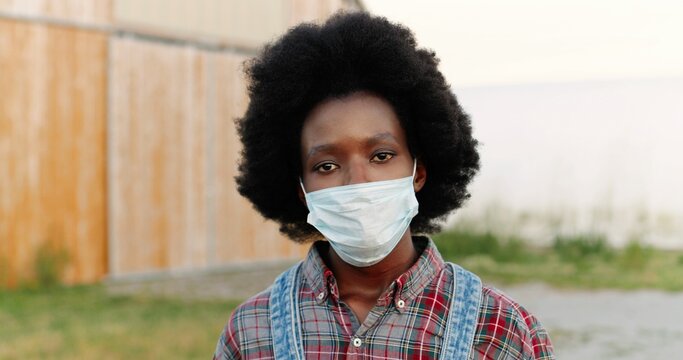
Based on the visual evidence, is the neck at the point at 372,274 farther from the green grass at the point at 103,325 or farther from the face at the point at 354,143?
the green grass at the point at 103,325

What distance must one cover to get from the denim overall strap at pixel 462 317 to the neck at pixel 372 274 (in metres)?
0.14

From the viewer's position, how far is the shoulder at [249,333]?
2.04 metres

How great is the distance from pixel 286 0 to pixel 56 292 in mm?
5313

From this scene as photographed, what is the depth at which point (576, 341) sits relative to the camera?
705 centimetres

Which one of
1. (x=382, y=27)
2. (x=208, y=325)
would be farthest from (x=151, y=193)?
(x=382, y=27)

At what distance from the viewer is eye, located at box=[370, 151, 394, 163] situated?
6.64 ft

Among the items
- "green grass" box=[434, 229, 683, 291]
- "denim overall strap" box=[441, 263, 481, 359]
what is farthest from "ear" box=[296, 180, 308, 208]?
"green grass" box=[434, 229, 683, 291]

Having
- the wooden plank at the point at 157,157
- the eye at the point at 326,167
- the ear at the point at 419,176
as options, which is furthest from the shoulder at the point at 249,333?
the wooden plank at the point at 157,157

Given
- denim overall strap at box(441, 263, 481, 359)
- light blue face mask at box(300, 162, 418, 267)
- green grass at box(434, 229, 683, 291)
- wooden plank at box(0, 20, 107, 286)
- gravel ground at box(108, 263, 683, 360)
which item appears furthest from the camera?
green grass at box(434, 229, 683, 291)

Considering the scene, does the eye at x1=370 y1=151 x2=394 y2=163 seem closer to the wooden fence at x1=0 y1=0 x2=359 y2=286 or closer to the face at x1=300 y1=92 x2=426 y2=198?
the face at x1=300 y1=92 x2=426 y2=198

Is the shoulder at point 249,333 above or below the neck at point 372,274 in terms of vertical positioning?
below

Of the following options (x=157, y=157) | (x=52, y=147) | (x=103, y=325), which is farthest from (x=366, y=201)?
(x=157, y=157)

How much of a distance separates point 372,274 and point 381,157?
11.2 inches

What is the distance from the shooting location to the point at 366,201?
2.02 metres
